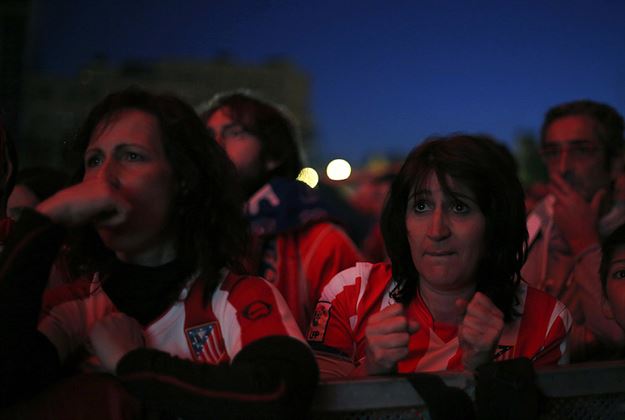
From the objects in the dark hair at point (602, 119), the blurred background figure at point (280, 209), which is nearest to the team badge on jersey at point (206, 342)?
the blurred background figure at point (280, 209)

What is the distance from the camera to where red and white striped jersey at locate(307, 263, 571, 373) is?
1819 millimetres

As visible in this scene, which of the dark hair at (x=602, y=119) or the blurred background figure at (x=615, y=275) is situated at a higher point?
the dark hair at (x=602, y=119)

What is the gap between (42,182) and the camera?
298cm

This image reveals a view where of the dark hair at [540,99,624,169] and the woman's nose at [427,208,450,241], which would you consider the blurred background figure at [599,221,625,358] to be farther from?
the dark hair at [540,99,624,169]

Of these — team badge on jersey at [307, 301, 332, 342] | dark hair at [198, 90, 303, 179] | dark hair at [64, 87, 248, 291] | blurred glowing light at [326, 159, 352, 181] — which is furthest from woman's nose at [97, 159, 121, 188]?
blurred glowing light at [326, 159, 352, 181]

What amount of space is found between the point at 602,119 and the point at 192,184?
7.28 ft

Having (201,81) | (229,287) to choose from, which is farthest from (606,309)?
(201,81)

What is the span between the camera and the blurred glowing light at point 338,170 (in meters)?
6.32

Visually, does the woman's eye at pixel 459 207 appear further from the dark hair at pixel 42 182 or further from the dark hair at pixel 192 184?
the dark hair at pixel 42 182

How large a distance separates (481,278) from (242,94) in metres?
1.63

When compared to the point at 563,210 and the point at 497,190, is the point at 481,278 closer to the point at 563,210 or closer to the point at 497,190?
the point at 497,190

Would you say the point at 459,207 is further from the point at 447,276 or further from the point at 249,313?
the point at 249,313

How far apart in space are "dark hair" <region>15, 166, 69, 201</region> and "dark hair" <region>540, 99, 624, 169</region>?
2280 mm

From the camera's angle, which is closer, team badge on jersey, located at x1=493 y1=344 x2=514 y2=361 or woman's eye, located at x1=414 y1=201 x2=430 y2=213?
team badge on jersey, located at x1=493 y1=344 x2=514 y2=361
